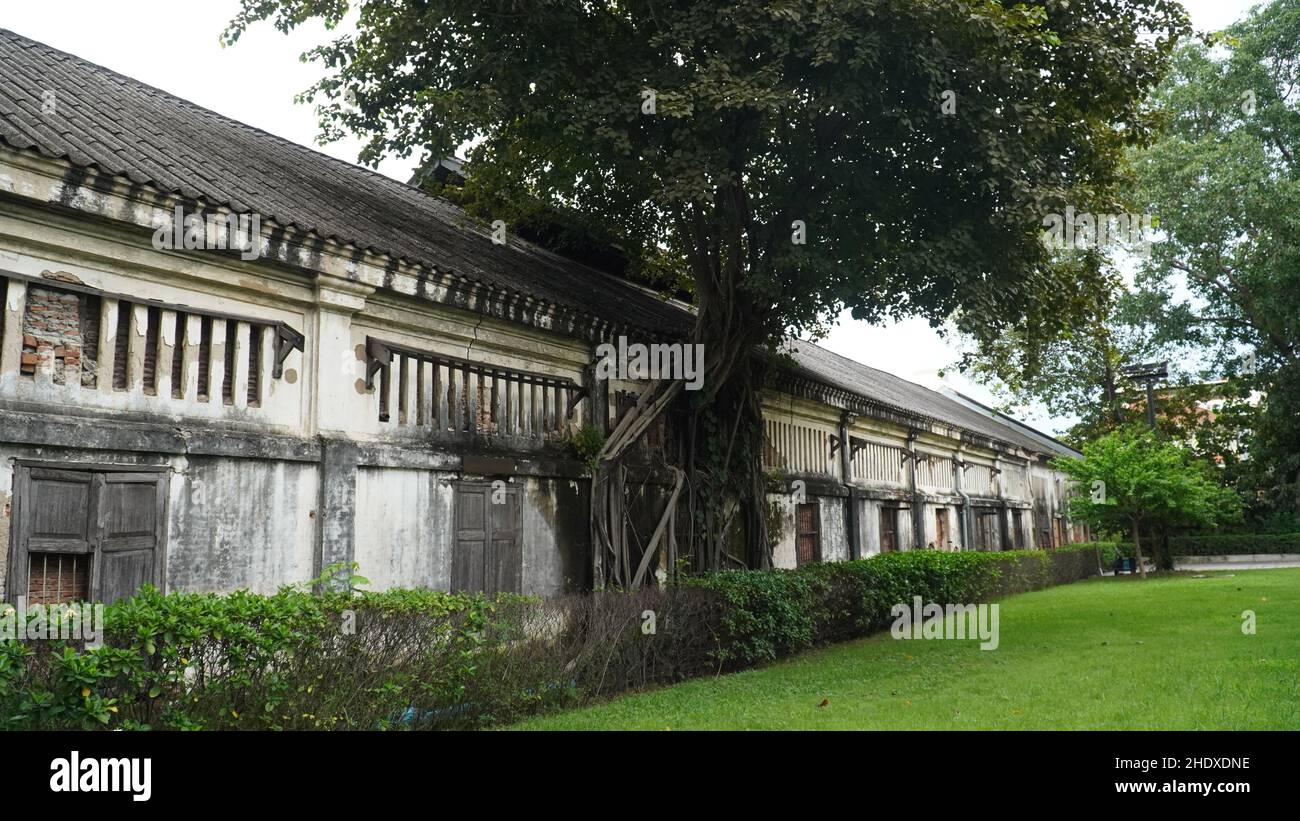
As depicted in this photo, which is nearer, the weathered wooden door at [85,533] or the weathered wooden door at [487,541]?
the weathered wooden door at [85,533]

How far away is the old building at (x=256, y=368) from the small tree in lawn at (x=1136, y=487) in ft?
61.8

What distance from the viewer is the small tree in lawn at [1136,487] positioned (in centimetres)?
2591

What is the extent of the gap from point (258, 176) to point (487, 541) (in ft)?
14.6

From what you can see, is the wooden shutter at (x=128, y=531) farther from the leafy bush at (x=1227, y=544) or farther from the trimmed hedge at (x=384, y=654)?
the leafy bush at (x=1227, y=544)

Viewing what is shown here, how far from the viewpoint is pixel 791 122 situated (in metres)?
11.0

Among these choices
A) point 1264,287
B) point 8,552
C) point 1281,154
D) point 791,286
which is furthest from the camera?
point 1281,154

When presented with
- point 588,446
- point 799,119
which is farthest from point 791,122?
point 588,446

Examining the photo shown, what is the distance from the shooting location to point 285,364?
323 inches

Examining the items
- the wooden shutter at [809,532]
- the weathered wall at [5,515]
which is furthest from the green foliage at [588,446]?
the wooden shutter at [809,532]

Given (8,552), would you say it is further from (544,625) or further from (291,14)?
(291,14)

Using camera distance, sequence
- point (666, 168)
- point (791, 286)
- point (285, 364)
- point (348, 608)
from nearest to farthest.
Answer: point (348, 608) → point (285, 364) → point (666, 168) → point (791, 286)

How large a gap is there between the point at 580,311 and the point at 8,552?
241 inches

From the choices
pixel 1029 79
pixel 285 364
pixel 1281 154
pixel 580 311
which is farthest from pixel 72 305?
pixel 1281 154

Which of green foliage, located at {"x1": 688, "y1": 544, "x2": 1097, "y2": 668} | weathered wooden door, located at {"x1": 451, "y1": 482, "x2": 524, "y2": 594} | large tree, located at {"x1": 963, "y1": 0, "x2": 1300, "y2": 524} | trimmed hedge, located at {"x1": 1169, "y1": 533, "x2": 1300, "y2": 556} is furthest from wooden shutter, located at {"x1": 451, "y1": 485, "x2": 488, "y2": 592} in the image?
trimmed hedge, located at {"x1": 1169, "y1": 533, "x2": 1300, "y2": 556}
